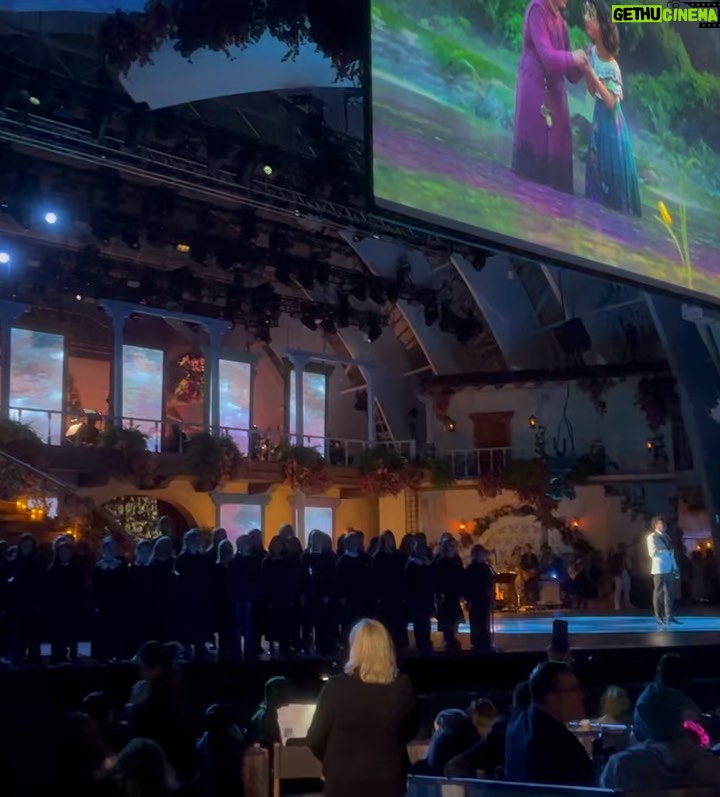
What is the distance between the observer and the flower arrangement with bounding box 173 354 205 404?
2325 centimetres

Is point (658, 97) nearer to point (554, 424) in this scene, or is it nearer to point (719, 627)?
point (719, 627)

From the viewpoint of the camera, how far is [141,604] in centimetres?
976

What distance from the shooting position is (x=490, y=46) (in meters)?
8.77

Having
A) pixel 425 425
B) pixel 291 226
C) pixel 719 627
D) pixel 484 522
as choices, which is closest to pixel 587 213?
pixel 719 627

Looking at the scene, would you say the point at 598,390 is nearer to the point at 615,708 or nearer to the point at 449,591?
the point at 449,591

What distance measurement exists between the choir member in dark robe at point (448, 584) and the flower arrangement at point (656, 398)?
1201cm

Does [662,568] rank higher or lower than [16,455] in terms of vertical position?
lower

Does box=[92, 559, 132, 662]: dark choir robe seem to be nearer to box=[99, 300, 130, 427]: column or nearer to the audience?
the audience

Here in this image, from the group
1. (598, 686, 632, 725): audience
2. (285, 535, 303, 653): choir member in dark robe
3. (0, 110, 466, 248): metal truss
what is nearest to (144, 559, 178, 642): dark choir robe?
(285, 535, 303, 653): choir member in dark robe

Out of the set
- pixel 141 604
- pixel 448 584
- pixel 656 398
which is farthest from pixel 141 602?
pixel 656 398

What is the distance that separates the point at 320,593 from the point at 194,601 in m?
1.34

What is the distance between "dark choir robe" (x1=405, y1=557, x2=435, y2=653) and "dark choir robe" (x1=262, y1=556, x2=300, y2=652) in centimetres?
120

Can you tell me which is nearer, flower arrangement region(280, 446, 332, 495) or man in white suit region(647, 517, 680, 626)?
man in white suit region(647, 517, 680, 626)

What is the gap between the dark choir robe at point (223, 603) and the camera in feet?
32.9
